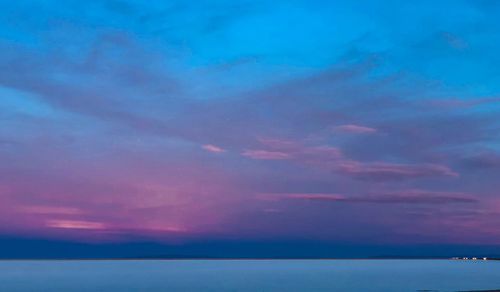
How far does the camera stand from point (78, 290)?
374 ft

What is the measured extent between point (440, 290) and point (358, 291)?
1403 cm

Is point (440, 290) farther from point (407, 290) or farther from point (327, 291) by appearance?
point (327, 291)

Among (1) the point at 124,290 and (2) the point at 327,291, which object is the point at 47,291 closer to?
(1) the point at 124,290

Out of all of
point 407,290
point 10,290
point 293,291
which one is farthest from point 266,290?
point 10,290

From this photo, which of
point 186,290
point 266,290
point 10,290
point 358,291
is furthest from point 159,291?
point 358,291

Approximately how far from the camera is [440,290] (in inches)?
3989

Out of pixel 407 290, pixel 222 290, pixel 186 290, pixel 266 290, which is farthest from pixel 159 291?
pixel 407 290

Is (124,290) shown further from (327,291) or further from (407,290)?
(407,290)

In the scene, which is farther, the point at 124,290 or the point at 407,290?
the point at 124,290

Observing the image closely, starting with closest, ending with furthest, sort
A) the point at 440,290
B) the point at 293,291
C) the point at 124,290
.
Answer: the point at 440,290 → the point at 293,291 → the point at 124,290

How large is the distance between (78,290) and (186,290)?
67.0 feet

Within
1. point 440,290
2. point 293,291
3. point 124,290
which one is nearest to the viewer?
point 440,290

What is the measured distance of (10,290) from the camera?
114 metres

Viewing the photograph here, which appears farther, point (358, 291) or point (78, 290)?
point (78, 290)
